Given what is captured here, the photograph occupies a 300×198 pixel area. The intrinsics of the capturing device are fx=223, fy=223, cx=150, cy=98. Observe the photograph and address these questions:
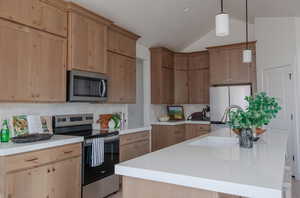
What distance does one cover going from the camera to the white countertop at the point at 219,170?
40.4 inches

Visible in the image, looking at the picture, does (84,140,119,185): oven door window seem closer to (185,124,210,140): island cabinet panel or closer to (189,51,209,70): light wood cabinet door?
(185,124,210,140): island cabinet panel

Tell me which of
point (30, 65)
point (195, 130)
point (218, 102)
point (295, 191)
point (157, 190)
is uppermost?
point (30, 65)

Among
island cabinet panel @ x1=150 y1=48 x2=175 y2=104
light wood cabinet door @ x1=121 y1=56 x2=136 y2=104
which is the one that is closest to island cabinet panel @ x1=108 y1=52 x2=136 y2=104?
light wood cabinet door @ x1=121 y1=56 x2=136 y2=104

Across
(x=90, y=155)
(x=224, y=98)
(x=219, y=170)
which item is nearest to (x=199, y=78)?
(x=224, y=98)

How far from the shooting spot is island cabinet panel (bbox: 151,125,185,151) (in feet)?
16.4

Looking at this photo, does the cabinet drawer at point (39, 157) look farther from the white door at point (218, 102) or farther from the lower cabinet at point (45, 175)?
the white door at point (218, 102)

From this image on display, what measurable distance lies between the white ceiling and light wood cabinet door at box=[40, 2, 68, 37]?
33cm

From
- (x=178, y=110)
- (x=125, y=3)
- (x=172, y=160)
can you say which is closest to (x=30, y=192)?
(x=172, y=160)

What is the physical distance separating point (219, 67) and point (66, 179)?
4095mm

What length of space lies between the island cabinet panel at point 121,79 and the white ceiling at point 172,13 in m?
0.65

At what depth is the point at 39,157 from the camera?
219 cm

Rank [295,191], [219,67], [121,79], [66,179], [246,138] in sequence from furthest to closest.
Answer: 1. [219,67]
2. [121,79]
3. [295,191]
4. [66,179]
5. [246,138]

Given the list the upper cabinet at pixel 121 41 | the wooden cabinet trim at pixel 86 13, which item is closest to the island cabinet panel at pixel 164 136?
the upper cabinet at pixel 121 41

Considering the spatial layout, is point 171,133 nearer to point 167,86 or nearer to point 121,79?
point 167,86
